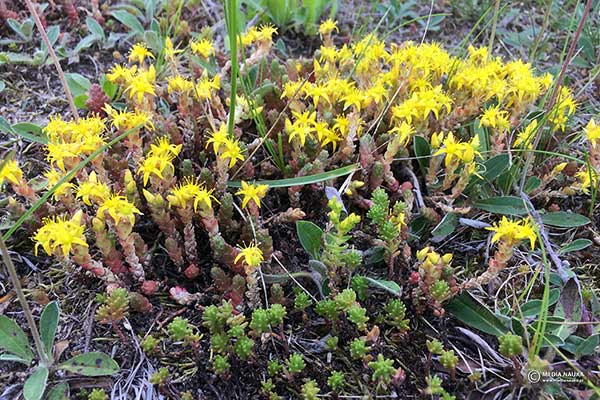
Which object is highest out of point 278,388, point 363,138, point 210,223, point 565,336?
point 363,138

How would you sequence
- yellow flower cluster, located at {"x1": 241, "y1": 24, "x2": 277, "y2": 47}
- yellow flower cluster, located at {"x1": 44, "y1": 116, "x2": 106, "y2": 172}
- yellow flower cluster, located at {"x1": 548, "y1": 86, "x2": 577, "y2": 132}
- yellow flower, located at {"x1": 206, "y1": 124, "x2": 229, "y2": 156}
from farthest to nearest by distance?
yellow flower cluster, located at {"x1": 241, "y1": 24, "x2": 277, "y2": 47}, yellow flower cluster, located at {"x1": 548, "y1": 86, "x2": 577, "y2": 132}, yellow flower, located at {"x1": 206, "y1": 124, "x2": 229, "y2": 156}, yellow flower cluster, located at {"x1": 44, "y1": 116, "x2": 106, "y2": 172}

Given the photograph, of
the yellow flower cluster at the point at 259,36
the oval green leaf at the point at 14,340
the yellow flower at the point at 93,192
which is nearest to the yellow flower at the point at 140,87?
the yellow flower at the point at 93,192

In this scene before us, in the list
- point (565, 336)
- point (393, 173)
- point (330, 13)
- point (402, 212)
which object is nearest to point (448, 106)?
point (393, 173)

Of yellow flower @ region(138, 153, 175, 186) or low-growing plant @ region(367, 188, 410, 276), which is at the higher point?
yellow flower @ region(138, 153, 175, 186)

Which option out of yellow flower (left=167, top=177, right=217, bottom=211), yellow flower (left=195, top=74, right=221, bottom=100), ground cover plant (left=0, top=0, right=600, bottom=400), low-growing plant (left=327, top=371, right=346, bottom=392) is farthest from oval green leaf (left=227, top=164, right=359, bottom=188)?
low-growing plant (left=327, top=371, right=346, bottom=392)

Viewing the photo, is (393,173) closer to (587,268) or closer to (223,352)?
(587,268)

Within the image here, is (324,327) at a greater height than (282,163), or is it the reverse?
(282,163)

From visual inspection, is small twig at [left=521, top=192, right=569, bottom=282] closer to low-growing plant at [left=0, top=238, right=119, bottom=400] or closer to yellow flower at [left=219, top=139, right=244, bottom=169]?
yellow flower at [left=219, top=139, right=244, bottom=169]

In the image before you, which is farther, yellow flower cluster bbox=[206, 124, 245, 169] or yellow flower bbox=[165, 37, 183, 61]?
yellow flower bbox=[165, 37, 183, 61]
